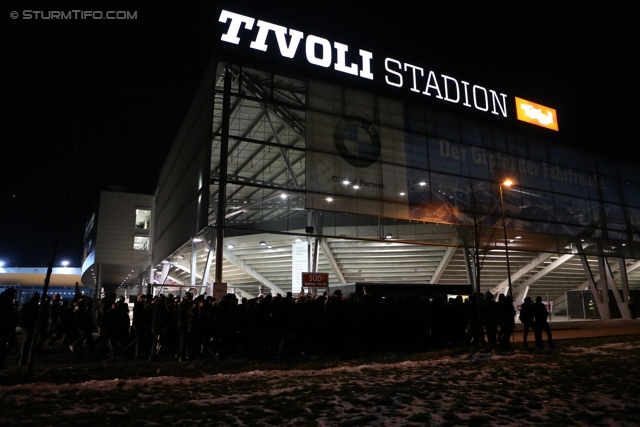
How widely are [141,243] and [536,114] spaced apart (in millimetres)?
37185

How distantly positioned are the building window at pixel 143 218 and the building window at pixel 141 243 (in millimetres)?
1035

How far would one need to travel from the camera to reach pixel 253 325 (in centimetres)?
1200

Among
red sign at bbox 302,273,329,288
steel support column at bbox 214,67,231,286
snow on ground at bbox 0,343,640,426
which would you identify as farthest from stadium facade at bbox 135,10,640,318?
snow on ground at bbox 0,343,640,426

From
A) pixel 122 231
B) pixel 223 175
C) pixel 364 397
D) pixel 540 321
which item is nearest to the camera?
pixel 364 397

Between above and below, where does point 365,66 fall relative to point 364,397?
above

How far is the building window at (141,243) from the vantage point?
4543cm

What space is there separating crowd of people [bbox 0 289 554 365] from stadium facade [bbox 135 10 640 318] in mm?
6016

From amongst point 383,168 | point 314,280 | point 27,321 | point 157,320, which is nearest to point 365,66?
point 383,168

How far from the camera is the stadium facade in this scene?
24.1 meters

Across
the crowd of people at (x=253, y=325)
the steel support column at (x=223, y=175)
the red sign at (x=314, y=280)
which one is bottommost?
the crowd of people at (x=253, y=325)

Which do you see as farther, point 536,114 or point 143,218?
point 143,218

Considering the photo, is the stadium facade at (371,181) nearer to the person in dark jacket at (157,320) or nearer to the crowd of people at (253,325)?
the crowd of people at (253,325)

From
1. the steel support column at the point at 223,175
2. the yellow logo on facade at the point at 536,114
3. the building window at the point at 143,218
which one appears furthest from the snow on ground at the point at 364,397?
the building window at the point at 143,218

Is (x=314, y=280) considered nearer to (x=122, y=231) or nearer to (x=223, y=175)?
(x=223, y=175)
